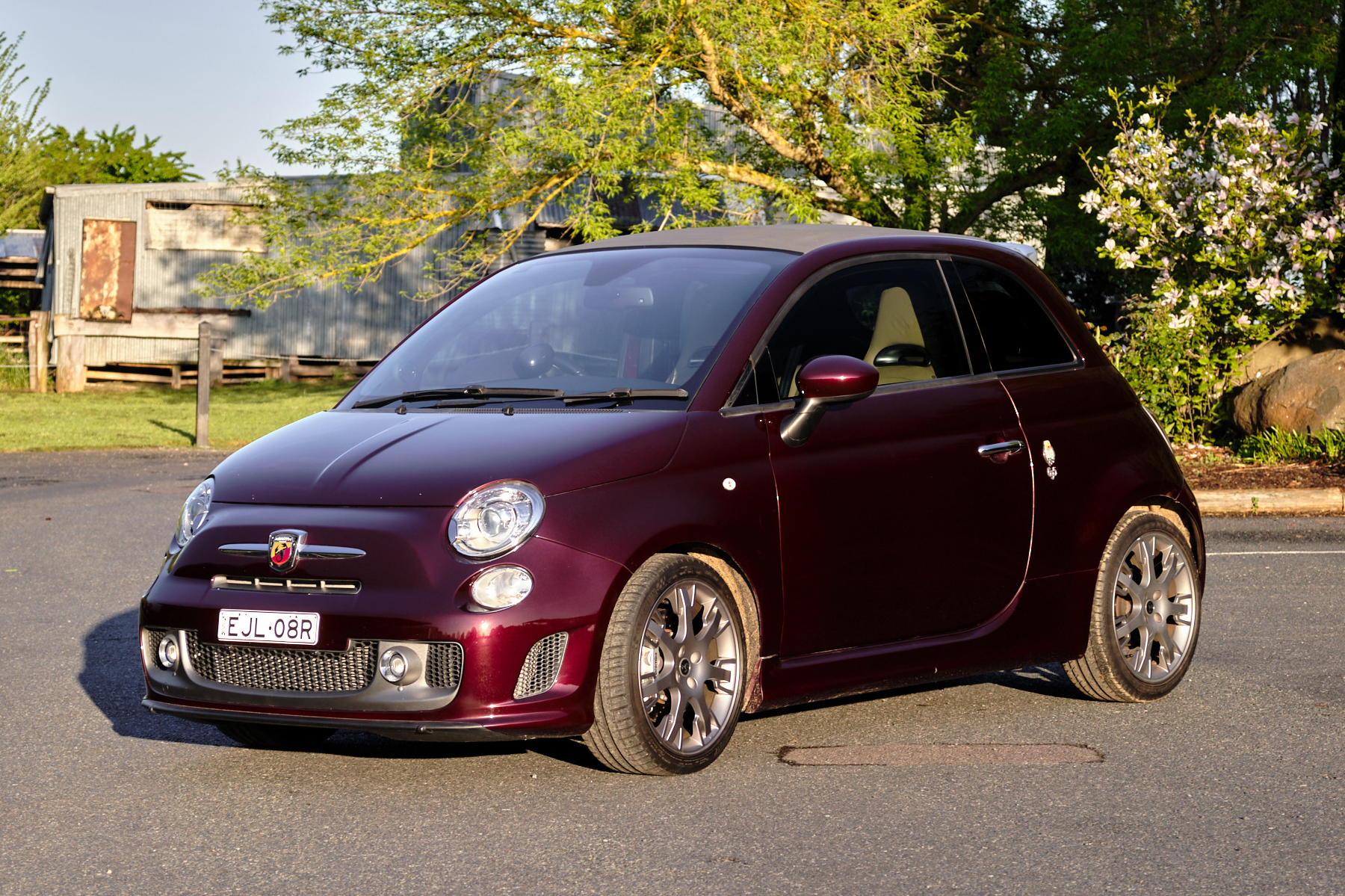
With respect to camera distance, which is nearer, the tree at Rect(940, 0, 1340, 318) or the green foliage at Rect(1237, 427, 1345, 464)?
the green foliage at Rect(1237, 427, 1345, 464)

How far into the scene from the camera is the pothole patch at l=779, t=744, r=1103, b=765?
5.46 m

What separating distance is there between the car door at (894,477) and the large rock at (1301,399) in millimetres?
10871

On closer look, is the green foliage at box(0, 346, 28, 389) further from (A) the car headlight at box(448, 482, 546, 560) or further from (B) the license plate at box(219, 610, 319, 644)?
(A) the car headlight at box(448, 482, 546, 560)

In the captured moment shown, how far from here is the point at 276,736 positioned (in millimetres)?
5633

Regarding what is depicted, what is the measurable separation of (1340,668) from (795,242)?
3134 mm

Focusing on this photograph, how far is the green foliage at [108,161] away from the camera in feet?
189

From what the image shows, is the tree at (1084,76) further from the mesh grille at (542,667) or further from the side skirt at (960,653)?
the mesh grille at (542,667)

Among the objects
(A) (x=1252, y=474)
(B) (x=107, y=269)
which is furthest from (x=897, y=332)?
(B) (x=107, y=269)

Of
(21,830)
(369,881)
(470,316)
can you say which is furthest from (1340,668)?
(21,830)

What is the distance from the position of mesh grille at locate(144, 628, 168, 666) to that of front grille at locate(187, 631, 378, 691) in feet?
0.55

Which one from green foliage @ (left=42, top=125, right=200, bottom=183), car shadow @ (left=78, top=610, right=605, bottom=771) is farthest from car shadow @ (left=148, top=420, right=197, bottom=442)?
green foliage @ (left=42, top=125, right=200, bottom=183)

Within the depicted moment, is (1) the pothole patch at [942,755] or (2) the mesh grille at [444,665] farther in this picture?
(1) the pothole patch at [942,755]

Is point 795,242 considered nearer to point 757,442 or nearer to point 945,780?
point 757,442

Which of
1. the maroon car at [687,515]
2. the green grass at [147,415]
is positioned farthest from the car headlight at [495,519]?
the green grass at [147,415]
